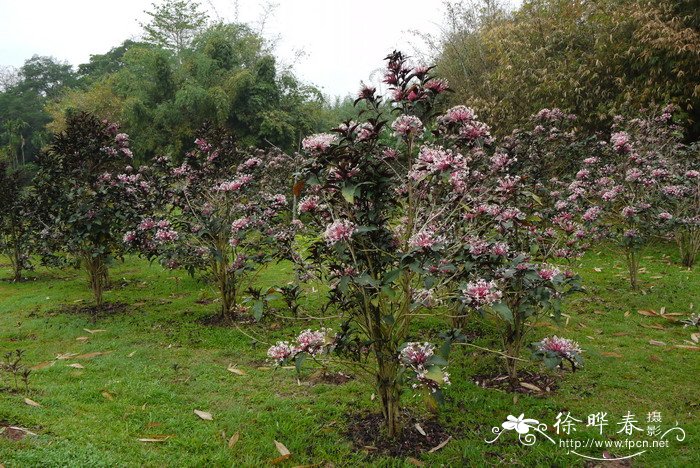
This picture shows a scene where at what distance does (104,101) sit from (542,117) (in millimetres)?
16084

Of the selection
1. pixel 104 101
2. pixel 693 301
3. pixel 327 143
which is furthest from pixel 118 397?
pixel 104 101

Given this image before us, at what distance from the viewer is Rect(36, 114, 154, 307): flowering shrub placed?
14.4ft

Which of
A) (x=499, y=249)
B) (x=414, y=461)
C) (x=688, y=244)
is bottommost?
(x=414, y=461)

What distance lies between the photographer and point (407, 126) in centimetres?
202

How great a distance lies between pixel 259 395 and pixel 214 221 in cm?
177

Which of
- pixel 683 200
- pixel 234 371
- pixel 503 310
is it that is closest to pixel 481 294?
pixel 503 310

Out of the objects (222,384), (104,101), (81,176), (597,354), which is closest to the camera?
(222,384)

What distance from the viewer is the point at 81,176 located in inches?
179

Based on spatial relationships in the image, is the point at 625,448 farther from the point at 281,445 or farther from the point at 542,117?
the point at 542,117

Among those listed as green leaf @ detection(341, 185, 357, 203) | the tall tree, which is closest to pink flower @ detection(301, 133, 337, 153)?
green leaf @ detection(341, 185, 357, 203)

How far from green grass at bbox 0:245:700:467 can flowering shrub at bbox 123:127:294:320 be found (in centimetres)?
52

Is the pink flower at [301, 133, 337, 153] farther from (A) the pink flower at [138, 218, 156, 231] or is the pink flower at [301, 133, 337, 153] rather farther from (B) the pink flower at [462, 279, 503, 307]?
(A) the pink flower at [138, 218, 156, 231]

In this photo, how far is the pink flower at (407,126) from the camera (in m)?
2.01

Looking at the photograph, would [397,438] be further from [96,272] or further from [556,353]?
[96,272]
